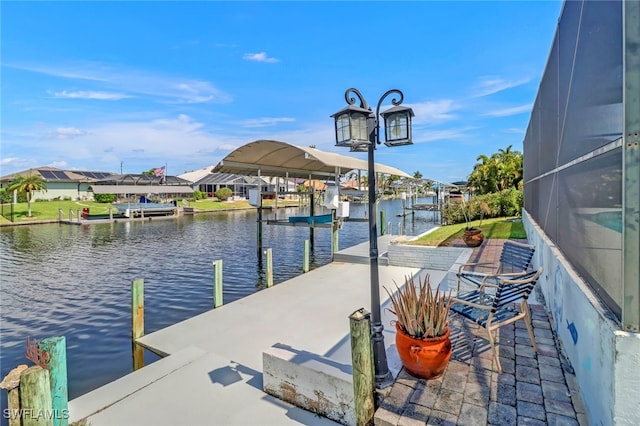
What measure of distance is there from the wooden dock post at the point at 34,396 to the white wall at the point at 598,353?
3.83 meters

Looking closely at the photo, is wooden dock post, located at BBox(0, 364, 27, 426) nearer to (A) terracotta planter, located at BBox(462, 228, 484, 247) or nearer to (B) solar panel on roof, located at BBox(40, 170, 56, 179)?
(A) terracotta planter, located at BBox(462, 228, 484, 247)

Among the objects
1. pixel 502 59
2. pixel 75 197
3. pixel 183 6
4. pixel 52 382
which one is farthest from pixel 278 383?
pixel 75 197

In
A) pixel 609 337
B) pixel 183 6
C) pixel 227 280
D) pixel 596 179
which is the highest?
pixel 183 6

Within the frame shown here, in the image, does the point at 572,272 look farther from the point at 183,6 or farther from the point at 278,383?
the point at 183,6

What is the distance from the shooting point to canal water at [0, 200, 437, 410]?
5.74 meters

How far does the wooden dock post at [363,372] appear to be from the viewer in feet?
8.55

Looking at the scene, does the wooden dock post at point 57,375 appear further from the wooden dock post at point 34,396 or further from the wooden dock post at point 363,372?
the wooden dock post at point 363,372

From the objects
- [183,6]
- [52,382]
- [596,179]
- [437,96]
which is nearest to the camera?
[596,179]

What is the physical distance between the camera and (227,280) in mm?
10039

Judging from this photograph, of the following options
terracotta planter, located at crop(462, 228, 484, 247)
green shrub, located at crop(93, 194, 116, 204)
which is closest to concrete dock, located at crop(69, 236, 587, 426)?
terracotta planter, located at crop(462, 228, 484, 247)

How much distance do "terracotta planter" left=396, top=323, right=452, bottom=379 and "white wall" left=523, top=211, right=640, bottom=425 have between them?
914 mm

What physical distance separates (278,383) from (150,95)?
972 inches

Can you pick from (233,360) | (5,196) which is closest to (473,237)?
(233,360)

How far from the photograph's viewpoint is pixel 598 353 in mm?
1942
